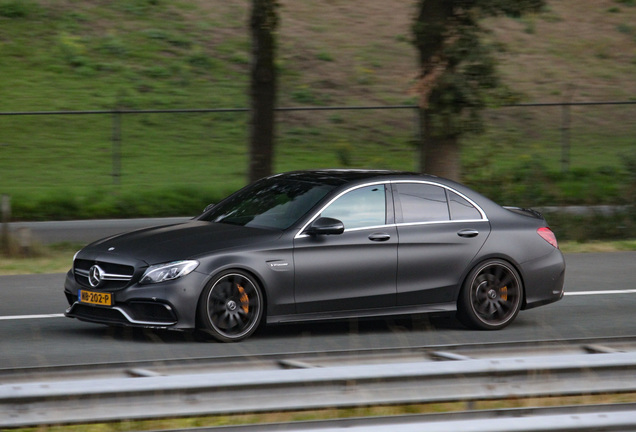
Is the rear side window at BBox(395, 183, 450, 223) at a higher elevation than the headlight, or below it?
higher

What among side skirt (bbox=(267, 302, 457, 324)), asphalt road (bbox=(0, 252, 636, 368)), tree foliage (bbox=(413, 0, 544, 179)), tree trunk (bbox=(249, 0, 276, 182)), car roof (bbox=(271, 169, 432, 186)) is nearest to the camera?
asphalt road (bbox=(0, 252, 636, 368))

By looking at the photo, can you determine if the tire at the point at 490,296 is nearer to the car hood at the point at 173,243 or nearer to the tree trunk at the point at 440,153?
the car hood at the point at 173,243

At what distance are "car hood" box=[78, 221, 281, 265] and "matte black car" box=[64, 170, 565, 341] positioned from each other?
12 millimetres

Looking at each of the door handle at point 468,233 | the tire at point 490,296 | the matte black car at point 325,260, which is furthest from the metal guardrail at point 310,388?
the door handle at point 468,233

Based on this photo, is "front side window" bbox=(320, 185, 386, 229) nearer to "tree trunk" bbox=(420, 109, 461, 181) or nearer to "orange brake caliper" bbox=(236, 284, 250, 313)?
"orange brake caliper" bbox=(236, 284, 250, 313)

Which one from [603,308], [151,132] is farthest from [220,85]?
[603,308]

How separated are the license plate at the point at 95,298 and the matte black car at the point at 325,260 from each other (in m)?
0.01

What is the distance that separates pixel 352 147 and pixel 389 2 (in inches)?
482

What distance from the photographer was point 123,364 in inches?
257

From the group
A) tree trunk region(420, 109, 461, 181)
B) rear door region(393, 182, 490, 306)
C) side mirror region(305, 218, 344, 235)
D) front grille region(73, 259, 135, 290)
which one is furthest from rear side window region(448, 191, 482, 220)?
tree trunk region(420, 109, 461, 181)

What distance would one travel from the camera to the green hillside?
22.3 metres

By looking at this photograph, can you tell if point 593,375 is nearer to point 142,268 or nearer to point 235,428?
point 235,428

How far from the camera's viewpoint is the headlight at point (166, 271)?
911cm

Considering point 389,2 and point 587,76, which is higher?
point 389,2
